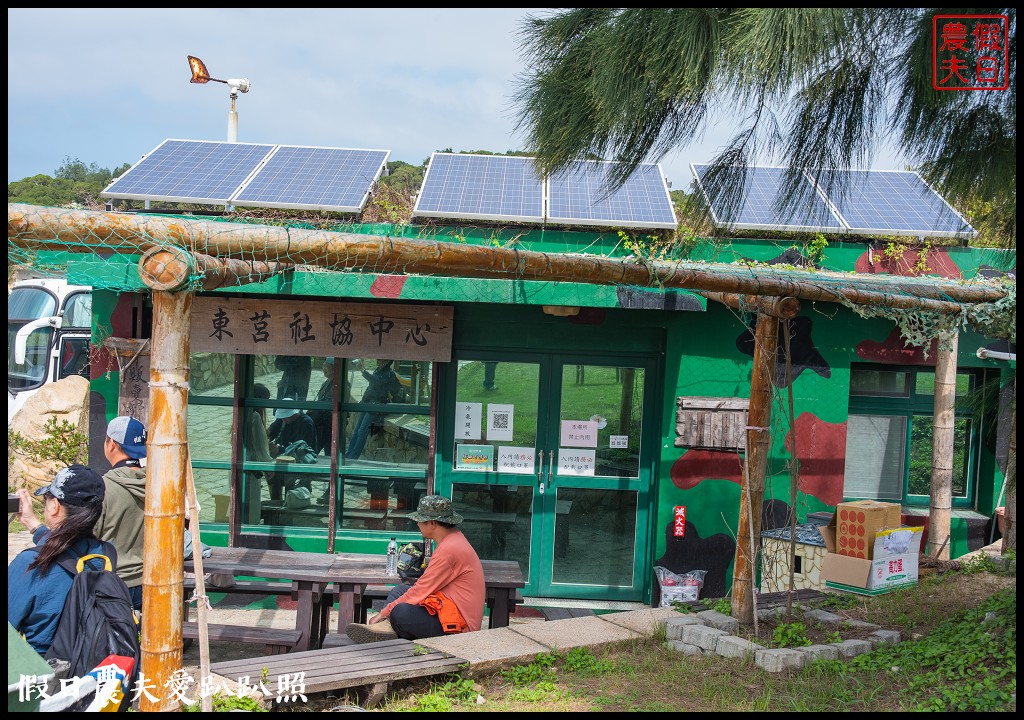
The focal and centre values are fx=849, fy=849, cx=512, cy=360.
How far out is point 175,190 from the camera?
8.28 m

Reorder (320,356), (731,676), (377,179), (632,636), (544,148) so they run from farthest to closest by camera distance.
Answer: (377,179) < (320,356) < (632,636) < (731,676) < (544,148)

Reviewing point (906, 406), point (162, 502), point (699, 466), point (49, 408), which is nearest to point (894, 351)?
point (906, 406)

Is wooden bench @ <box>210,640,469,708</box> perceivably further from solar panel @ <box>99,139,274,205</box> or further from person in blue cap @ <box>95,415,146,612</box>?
solar panel @ <box>99,139,274,205</box>

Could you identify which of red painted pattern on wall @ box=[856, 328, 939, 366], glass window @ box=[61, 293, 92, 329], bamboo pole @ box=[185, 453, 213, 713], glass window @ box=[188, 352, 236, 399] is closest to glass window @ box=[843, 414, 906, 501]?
red painted pattern on wall @ box=[856, 328, 939, 366]

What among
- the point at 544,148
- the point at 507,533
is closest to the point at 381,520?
the point at 507,533

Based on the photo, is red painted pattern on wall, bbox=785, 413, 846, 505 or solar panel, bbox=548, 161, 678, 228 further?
red painted pattern on wall, bbox=785, 413, 846, 505

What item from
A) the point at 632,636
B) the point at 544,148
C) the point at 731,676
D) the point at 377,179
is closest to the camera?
the point at 544,148

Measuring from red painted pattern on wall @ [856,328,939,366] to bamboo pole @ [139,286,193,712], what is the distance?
22.2 feet

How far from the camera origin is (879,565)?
23.3ft

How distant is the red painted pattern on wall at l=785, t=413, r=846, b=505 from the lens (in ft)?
27.6

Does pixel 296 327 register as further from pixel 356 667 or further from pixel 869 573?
pixel 869 573

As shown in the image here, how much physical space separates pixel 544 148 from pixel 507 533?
4805mm

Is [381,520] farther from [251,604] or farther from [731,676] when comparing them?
[731,676]

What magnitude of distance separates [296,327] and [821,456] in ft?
17.4
